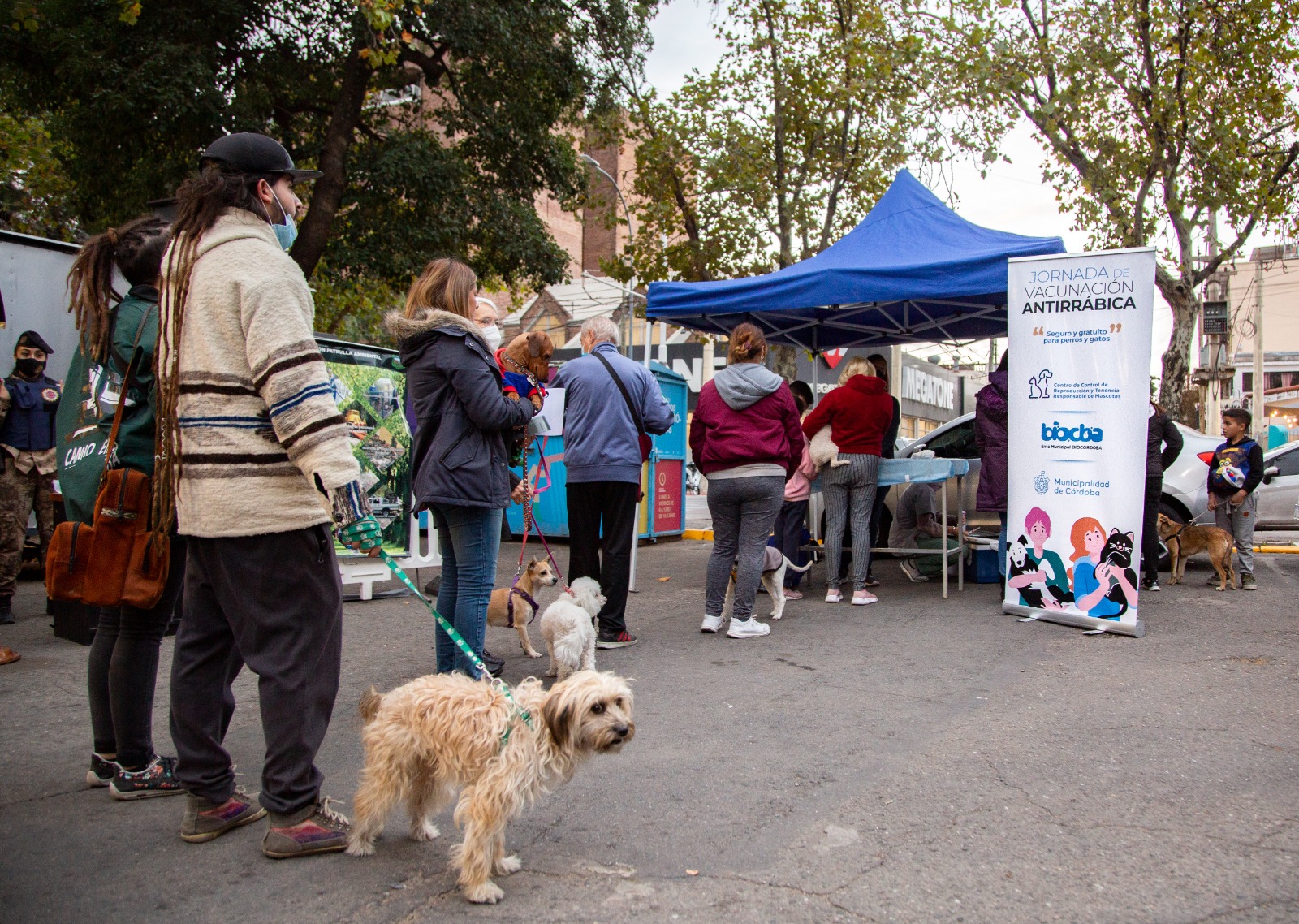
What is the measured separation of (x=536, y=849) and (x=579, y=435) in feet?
10.0

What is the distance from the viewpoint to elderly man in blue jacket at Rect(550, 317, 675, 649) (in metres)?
5.63

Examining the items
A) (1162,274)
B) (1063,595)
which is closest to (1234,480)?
(1063,595)

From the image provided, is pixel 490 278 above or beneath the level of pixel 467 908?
above

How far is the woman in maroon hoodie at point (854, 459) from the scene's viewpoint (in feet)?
24.5

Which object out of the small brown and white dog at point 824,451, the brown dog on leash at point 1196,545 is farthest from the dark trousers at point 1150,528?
the small brown and white dog at point 824,451

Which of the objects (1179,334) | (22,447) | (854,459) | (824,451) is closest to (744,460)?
(824,451)

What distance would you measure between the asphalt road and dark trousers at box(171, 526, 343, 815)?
0.28m

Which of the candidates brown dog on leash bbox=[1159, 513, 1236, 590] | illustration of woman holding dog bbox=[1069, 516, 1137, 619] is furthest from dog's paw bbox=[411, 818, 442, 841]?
brown dog on leash bbox=[1159, 513, 1236, 590]

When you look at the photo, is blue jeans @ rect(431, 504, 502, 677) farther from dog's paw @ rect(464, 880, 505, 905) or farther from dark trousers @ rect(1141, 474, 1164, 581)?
dark trousers @ rect(1141, 474, 1164, 581)

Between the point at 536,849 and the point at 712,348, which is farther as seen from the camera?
the point at 712,348

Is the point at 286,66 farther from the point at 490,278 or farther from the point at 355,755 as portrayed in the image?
the point at 355,755

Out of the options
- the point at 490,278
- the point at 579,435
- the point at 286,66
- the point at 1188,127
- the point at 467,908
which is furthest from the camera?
the point at 490,278

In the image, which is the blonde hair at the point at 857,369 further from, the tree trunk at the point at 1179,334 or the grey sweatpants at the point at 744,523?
the tree trunk at the point at 1179,334

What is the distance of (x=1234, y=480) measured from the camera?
29.1ft
